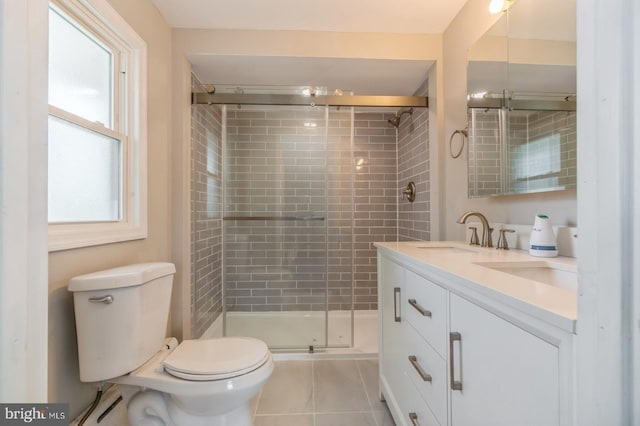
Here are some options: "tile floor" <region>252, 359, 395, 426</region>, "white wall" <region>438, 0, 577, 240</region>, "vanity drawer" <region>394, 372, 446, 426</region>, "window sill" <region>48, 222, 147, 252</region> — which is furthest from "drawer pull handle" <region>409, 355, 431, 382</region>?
"window sill" <region>48, 222, 147, 252</region>

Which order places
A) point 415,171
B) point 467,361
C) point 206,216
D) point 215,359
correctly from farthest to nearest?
point 415,171 → point 206,216 → point 215,359 → point 467,361

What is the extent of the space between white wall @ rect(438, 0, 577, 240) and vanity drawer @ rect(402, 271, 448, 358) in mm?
701

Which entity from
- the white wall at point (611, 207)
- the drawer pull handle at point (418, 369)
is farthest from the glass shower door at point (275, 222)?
the white wall at point (611, 207)

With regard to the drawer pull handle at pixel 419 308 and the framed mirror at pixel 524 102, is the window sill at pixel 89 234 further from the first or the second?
the framed mirror at pixel 524 102

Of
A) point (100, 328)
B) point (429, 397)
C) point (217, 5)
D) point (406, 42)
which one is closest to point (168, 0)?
point (217, 5)

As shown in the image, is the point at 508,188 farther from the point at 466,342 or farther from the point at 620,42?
the point at 620,42

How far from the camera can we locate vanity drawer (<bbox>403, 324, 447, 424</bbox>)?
91cm

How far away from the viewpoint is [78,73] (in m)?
1.33

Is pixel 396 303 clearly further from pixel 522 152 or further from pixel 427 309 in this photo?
pixel 522 152

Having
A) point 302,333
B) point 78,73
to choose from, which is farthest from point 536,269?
point 78,73

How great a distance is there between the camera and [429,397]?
3.30 ft

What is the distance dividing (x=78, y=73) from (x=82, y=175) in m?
0.48

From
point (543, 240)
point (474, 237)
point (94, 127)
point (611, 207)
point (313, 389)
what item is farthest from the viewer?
point (313, 389)

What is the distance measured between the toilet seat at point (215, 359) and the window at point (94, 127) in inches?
25.8
